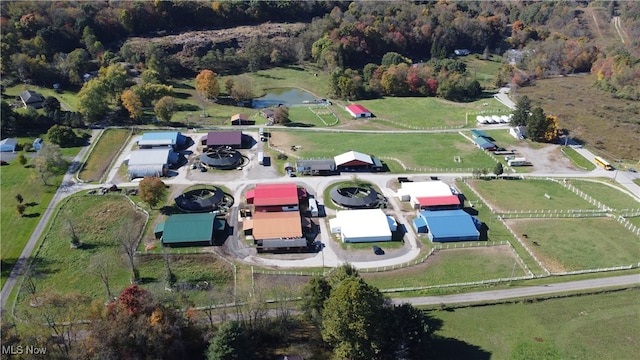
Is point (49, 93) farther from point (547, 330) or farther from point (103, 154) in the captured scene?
point (547, 330)

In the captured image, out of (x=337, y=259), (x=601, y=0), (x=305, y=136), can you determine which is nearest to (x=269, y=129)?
(x=305, y=136)

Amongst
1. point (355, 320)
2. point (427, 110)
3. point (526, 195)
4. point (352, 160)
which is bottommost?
point (526, 195)

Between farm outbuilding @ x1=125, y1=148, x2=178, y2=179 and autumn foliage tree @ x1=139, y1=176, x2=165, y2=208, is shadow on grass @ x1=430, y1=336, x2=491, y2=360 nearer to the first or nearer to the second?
autumn foliage tree @ x1=139, y1=176, x2=165, y2=208

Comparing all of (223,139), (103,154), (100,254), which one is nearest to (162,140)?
(103,154)

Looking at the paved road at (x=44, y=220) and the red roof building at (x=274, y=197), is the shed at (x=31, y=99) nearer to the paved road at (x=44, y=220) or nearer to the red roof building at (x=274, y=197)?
the paved road at (x=44, y=220)

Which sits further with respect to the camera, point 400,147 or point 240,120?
point 240,120

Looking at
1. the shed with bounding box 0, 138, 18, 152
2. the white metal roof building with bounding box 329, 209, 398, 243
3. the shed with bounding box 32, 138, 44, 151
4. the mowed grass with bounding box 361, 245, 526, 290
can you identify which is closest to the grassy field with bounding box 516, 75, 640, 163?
the mowed grass with bounding box 361, 245, 526, 290
